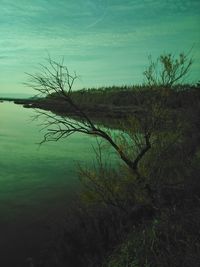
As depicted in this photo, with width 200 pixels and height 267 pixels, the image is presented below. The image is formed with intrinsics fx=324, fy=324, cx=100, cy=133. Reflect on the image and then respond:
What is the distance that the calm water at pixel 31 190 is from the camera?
11.3 meters

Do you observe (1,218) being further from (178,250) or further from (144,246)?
(178,250)

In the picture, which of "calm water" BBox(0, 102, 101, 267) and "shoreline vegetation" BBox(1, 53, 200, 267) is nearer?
"shoreline vegetation" BBox(1, 53, 200, 267)

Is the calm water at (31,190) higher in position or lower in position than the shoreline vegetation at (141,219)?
lower

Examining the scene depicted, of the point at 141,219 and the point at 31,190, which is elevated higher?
the point at 141,219

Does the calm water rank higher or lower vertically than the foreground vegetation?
lower

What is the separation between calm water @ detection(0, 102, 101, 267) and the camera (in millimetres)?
11328

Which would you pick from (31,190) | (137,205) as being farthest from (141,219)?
(31,190)

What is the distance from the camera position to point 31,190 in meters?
17.0

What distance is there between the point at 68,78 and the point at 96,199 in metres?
4.45

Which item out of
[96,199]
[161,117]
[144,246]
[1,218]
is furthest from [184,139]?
[144,246]

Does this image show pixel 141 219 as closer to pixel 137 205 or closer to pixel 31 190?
pixel 137 205

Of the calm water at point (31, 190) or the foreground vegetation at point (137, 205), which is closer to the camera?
the foreground vegetation at point (137, 205)

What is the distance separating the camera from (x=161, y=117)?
1208cm

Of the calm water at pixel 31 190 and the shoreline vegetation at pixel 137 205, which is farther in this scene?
the calm water at pixel 31 190
